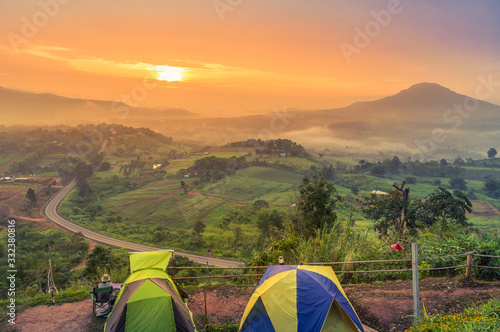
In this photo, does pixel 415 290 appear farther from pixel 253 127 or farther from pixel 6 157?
pixel 253 127

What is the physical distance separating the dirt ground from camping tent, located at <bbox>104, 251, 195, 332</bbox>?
999 mm

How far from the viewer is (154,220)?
187ft

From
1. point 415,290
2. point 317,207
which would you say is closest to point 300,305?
point 415,290

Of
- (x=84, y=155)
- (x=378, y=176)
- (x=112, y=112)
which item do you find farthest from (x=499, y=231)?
(x=112, y=112)

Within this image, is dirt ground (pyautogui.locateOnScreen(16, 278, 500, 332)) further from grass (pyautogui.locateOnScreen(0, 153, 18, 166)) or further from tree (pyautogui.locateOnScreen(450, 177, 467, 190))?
grass (pyautogui.locateOnScreen(0, 153, 18, 166))

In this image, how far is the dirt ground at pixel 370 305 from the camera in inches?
262

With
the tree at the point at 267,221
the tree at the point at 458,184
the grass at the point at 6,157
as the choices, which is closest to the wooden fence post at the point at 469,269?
the tree at the point at 267,221

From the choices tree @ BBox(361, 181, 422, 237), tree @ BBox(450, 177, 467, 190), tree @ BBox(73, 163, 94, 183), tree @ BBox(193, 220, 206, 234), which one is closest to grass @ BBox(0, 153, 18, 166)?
tree @ BBox(73, 163, 94, 183)

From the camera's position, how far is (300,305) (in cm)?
567

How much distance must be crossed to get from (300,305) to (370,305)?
240 cm

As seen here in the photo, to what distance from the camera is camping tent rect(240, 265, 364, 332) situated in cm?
552

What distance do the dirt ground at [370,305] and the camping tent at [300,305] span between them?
1215mm

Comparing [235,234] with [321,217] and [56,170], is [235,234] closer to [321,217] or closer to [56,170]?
[321,217]

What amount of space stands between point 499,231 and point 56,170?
9724 centimetres
